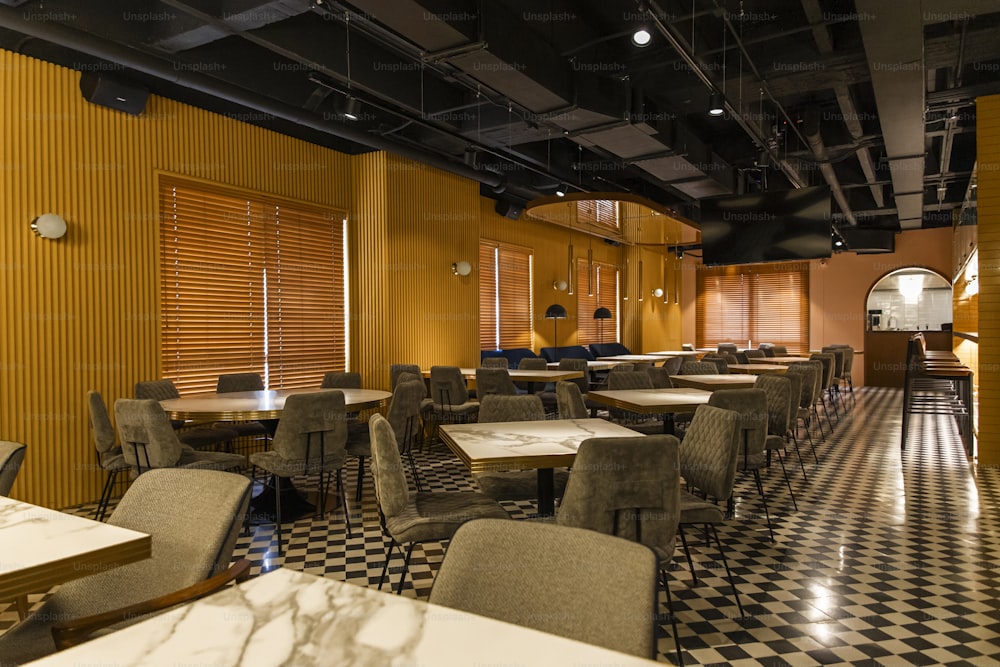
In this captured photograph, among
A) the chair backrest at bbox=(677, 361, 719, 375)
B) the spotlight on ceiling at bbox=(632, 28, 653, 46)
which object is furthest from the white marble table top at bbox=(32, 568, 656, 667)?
the chair backrest at bbox=(677, 361, 719, 375)

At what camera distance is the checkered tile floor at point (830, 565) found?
304 cm

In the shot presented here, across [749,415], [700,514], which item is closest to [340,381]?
[749,415]

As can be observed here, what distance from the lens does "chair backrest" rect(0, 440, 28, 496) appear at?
8.54ft

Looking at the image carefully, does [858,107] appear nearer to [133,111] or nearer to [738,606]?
[738,606]

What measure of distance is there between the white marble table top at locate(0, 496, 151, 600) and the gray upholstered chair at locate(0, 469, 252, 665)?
0.22 metres

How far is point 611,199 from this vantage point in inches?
312

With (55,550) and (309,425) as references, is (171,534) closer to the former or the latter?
(55,550)

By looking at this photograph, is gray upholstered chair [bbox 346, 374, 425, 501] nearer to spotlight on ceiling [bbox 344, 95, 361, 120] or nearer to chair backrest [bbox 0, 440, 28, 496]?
chair backrest [bbox 0, 440, 28, 496]

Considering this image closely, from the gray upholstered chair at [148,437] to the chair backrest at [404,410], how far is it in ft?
4.34

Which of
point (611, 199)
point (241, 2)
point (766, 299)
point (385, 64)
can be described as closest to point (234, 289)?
point (385, 64)

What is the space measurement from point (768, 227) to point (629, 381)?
3.94m

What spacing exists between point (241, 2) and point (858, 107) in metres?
7.72

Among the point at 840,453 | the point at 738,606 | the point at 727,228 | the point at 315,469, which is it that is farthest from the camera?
the point at 727,228

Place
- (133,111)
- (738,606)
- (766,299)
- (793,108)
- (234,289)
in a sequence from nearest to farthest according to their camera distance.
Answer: (738,606) < (133,111) < (234,289) < (793,108) < (766,299)
